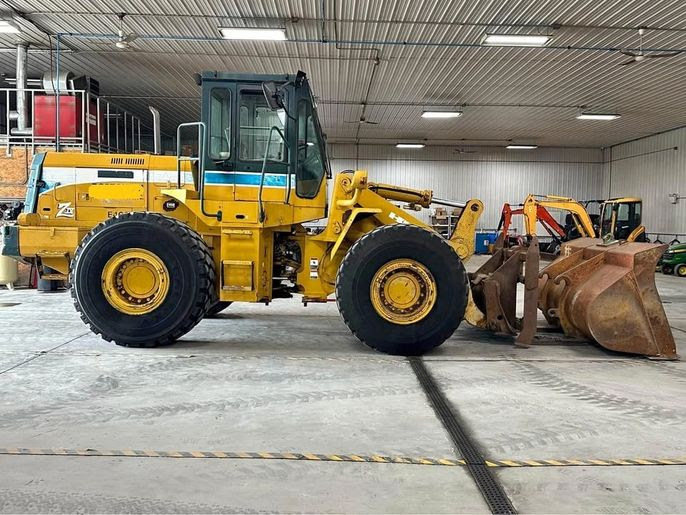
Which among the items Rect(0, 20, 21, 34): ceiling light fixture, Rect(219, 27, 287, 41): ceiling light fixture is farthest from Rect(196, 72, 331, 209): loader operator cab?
Rect(0, 20, 21, 34): ceiling light fixture

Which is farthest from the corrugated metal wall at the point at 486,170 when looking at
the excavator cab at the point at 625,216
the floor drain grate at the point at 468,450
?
the floor drain grate at the point at 468,450

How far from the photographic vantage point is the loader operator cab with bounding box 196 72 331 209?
20.6 feet

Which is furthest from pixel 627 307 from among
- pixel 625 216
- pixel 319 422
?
pixel 625 216

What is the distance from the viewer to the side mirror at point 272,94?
5668 millimetres

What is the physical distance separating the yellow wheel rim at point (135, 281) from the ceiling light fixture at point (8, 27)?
320 inches

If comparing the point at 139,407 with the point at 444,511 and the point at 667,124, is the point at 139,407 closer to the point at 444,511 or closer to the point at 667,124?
the point at 444,511

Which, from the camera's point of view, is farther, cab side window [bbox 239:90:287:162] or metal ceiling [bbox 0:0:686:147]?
metal ceiling [bbox 0:0:686:147]

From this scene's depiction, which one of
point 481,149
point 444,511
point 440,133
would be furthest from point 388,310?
point 481,149

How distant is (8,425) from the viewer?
388cm

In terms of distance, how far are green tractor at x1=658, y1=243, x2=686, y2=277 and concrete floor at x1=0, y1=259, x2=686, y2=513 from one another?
43.7ft

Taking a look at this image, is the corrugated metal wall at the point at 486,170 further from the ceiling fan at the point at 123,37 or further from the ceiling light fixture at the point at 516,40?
the ceiling fan at the point at 123,37

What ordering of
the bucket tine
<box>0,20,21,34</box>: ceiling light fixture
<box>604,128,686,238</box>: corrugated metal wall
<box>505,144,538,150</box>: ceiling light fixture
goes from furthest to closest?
<box>505,144,538,150</box>: ceiling light fixture, <box>604,128,686,238</box>: corrugated metal wall, <box>0,20,21,34</box>: ceiling light fixture, the bucket tine

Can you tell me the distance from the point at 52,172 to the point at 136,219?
2056mm

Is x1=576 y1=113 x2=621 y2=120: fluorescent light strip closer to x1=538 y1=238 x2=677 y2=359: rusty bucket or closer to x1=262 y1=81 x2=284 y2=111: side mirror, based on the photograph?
x1=538 y1=238 x2=677 y2=359: rusty bucket
